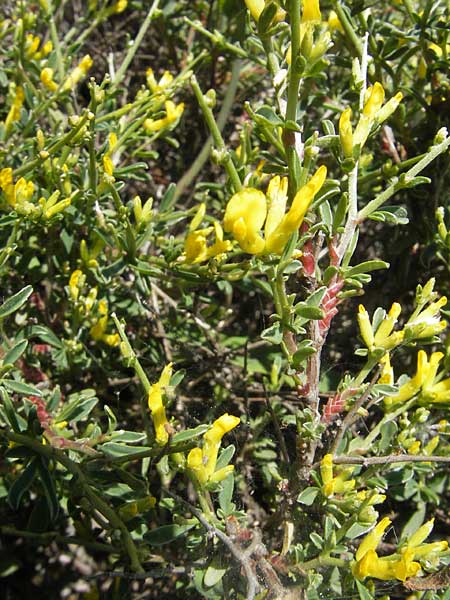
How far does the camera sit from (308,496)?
1.10 m

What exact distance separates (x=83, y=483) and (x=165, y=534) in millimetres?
164

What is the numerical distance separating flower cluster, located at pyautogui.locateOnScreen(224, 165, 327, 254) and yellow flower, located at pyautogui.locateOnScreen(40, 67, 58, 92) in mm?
851

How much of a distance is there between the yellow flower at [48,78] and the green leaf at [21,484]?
91 cm

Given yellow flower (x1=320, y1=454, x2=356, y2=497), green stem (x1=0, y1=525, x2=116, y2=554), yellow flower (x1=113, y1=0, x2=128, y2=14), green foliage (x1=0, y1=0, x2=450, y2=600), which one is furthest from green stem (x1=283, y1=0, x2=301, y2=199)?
yellow flower (x1=113, y1=0, x2=128, y2=14)

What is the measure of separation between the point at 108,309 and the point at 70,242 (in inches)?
8.7

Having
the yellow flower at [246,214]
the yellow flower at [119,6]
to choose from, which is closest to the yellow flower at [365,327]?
the yellow flower at [246,214]

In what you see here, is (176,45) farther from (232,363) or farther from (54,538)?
(54,538)

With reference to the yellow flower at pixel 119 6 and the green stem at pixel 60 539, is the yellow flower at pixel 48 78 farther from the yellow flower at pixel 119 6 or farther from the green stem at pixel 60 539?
the green stem at pixel 60 539

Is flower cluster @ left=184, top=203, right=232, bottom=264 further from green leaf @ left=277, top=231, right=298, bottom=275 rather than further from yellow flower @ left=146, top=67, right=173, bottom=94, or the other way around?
yellow flower @ left=146, top=67, right=173, bottom=94

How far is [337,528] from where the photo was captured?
46.5 inches

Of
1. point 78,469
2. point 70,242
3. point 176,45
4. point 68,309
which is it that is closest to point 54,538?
point 78,469

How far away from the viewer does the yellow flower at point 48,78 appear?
5.11 feet

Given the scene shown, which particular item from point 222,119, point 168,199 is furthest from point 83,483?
point 222,119

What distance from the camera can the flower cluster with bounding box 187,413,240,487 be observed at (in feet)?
Result: 3.28
